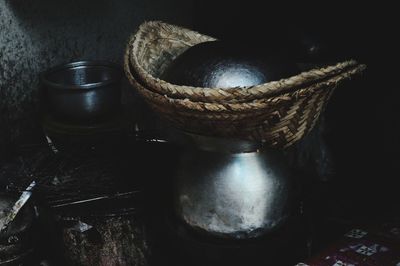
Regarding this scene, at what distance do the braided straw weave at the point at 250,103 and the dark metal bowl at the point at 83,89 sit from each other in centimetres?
89

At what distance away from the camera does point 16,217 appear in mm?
3303

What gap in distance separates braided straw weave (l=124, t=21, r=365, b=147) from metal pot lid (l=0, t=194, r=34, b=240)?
1239 millimetres

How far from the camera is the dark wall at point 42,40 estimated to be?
152 inches

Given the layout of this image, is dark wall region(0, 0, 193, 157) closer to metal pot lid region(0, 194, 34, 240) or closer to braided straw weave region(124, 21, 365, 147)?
metal pot lid region(0, 194, 34, 240)

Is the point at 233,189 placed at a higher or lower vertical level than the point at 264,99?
lower

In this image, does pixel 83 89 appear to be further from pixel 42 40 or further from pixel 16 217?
pixel 16 217

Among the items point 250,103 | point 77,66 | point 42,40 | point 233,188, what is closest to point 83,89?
point 77,66

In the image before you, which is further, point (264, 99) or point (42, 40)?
point (42, 40)

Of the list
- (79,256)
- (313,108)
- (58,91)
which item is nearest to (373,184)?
(313,108)

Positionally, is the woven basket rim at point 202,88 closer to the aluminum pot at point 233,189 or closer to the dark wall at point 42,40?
the aluminum pot at point 233,189

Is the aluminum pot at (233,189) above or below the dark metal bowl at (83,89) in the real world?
below

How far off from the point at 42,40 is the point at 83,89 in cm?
71

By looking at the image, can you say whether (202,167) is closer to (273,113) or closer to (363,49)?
(273,113)

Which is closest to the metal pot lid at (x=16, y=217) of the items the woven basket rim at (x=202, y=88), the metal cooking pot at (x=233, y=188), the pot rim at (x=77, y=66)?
the pot rim at (x=77, y=66)
